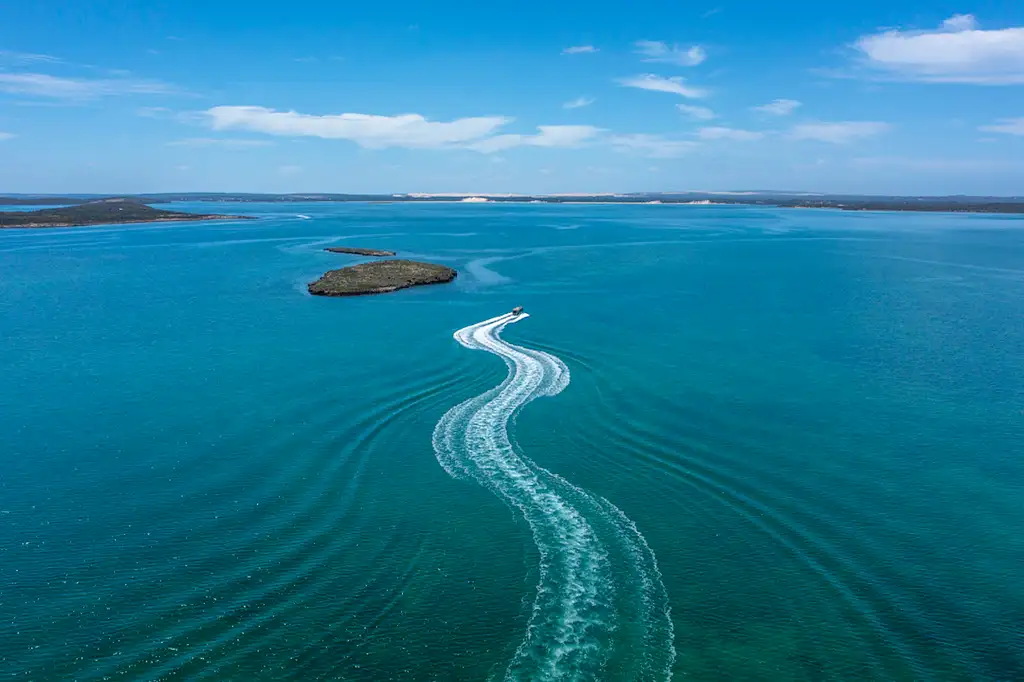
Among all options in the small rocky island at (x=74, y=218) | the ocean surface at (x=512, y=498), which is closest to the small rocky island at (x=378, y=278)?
the ocean surface at (x=512, y=498)

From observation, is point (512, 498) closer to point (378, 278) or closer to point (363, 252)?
point (378, 278)

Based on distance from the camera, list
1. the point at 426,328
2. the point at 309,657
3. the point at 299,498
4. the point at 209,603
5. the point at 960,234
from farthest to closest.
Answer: the point at 960,234, the point at 426,328, the point at 299,498, the point at 209,603, the point at 309,657

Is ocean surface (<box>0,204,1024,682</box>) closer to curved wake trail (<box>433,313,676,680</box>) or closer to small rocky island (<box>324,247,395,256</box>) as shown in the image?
curved wake trail (<box>433,313,676,680</box>)

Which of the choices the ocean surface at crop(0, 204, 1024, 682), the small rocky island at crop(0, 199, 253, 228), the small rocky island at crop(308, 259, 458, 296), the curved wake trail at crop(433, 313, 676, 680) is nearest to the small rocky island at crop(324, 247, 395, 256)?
the small rocky island at crop(308, 259, 458, 296)

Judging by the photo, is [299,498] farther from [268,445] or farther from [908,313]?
[908,313]

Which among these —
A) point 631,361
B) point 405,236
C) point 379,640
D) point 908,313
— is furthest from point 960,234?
point 379,640

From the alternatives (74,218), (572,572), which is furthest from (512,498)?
(74,218)

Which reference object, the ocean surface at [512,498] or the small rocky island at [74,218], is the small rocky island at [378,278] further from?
the small rocky island at [74,218]
